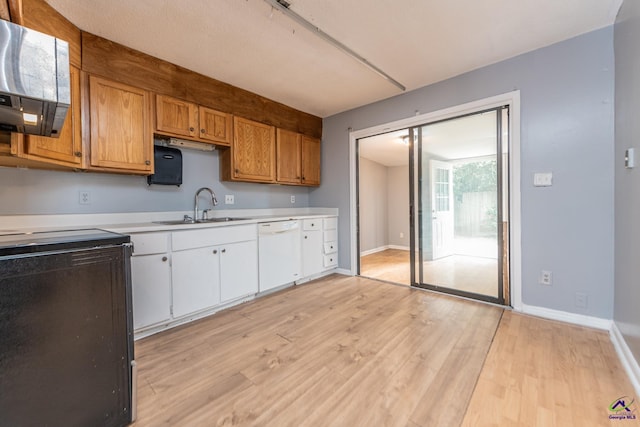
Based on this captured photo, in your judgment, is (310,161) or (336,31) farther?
(310,161)

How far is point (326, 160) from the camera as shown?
4.17 m

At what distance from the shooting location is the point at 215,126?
2850 millimetres

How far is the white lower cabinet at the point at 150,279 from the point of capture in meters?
2.05

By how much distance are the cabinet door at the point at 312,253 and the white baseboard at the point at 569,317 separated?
2357 mm

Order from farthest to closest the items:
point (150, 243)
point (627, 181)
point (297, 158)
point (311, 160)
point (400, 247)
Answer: point (400, 247) < point (311, 160) < point (297, 158) < point (150, 243) < point (627, 181)

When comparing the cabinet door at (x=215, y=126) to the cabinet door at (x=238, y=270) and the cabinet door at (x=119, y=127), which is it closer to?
the cabinet door at (x=119, y=127)

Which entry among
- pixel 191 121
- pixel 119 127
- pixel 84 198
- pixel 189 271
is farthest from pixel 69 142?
pixel 189 271

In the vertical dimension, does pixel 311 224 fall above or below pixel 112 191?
below

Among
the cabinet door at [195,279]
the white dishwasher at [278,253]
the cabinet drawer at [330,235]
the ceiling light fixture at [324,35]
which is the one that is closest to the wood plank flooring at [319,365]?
the cabinet door at [195,279]

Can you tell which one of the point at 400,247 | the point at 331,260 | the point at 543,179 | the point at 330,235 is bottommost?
the point at 400,247

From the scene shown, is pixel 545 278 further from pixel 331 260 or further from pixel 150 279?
pixel 150 279

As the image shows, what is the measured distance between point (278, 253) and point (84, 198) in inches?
75.6

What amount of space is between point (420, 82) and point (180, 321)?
3.59 metres

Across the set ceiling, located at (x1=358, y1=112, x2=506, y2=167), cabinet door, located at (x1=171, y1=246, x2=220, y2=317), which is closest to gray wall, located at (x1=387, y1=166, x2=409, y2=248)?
ceiling, located at (x1=358, y1=112, x2=506, y2=167)
